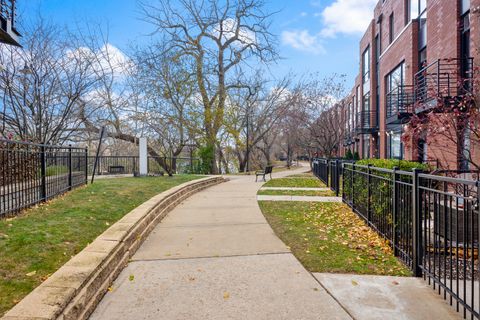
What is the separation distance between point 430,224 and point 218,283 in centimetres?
320

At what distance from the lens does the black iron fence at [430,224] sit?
335cm

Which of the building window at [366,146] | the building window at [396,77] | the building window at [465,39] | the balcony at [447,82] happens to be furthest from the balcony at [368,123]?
the building window at [465,39]

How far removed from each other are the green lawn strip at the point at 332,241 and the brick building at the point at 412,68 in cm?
291

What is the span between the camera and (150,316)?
3.24 meters

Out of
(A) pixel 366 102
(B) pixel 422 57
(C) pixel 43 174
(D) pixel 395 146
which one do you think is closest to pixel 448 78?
(B) pixel 422 57

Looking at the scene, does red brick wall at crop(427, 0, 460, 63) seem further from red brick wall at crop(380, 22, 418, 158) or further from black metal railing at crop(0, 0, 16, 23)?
black metal railing at crop(0, 0, 16, 23)

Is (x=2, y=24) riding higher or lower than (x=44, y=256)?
higher

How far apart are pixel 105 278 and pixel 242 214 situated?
4.79 m

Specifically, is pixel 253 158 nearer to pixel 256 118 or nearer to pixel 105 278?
pixel 256 118

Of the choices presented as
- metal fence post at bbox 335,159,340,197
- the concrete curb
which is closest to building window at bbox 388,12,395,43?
metal fence post at bbox 335,159,340,197

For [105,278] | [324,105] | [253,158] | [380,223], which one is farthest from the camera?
[253,158]

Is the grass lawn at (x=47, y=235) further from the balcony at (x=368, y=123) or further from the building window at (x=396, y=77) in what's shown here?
the balcony at (x=368, y=123)

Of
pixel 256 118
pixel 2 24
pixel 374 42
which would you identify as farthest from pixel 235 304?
pixel 256 118

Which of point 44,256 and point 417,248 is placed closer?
point 44,256
